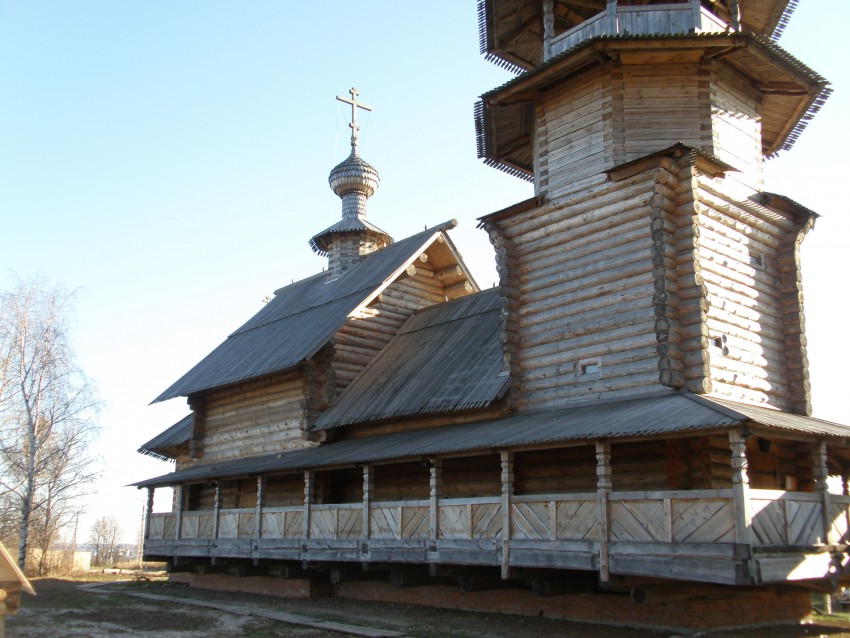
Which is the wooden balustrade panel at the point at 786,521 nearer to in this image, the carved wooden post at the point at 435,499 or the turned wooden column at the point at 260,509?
the carved wooden post at the point at 435,499

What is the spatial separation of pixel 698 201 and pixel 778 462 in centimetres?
526

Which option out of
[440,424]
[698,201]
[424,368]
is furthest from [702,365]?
[424,368]

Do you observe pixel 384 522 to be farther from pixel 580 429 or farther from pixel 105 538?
pixel 105 538

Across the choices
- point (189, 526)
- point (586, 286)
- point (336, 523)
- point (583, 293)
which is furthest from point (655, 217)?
point (189, 526)

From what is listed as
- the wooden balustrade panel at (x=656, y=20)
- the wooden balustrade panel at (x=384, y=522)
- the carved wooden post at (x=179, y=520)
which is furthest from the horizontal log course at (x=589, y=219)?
the carved wooden post at (x=179, y=520)

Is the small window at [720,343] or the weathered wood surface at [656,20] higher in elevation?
the weathered wood surface at [656,20]

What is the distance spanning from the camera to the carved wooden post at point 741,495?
1140cm

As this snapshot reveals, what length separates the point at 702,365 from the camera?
14539 millimetres

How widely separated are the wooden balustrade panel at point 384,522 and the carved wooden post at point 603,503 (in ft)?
16.4

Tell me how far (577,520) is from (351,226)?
1928 cm

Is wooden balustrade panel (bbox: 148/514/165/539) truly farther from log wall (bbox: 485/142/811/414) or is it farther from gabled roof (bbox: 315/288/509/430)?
log wall (bbox: 485/142/811/414)

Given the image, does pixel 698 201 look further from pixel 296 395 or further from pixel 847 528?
pixel 296 395

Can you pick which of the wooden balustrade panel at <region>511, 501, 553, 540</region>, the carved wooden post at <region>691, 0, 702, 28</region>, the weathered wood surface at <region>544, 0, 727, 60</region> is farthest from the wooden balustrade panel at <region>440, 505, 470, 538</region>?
the carved wooden post at <region>691, 0, 702, 28</region>

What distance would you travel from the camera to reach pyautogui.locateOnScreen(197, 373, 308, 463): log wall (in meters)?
23.5
